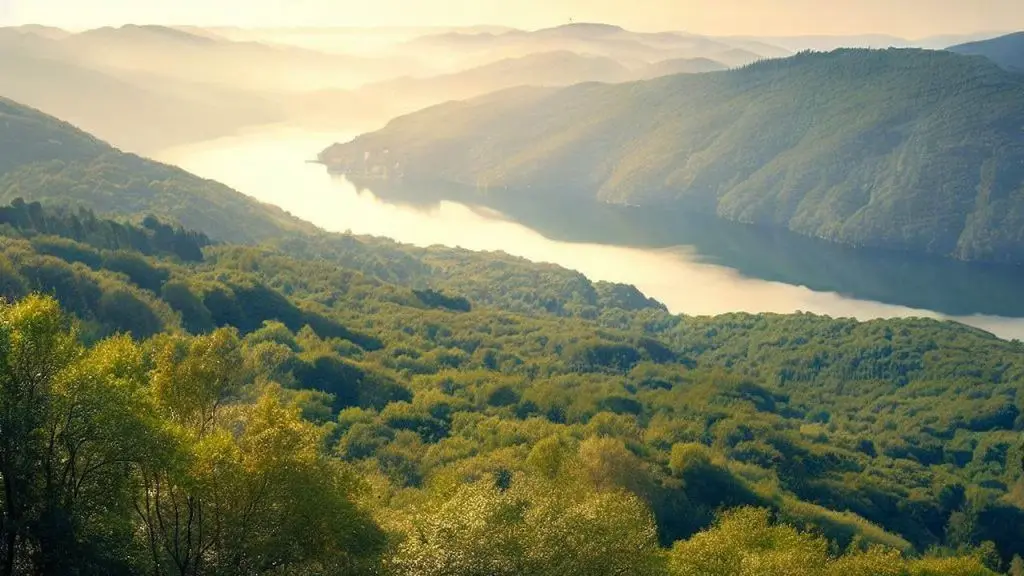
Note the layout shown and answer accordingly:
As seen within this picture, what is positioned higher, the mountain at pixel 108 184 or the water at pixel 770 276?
the mountain at pixel 108 184

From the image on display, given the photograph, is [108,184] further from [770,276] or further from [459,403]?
[770,276]

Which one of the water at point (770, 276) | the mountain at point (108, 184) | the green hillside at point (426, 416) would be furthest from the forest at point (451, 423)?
the water at point (770, 276)

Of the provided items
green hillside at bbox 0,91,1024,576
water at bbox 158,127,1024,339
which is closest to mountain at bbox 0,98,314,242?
green hillside at bbox 0,91,1024,576

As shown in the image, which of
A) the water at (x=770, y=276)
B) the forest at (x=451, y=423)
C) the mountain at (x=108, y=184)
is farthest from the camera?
the water at (x=770, y=276)

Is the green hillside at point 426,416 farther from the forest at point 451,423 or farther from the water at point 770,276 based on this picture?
the water at point 770,276

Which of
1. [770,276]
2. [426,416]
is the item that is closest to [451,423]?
[426,416]

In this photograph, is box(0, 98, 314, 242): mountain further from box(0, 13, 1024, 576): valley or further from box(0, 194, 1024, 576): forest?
box(0, 194, 1024, 576): forest

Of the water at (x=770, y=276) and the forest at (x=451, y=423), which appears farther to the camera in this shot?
the water at (x=770, y=276)
